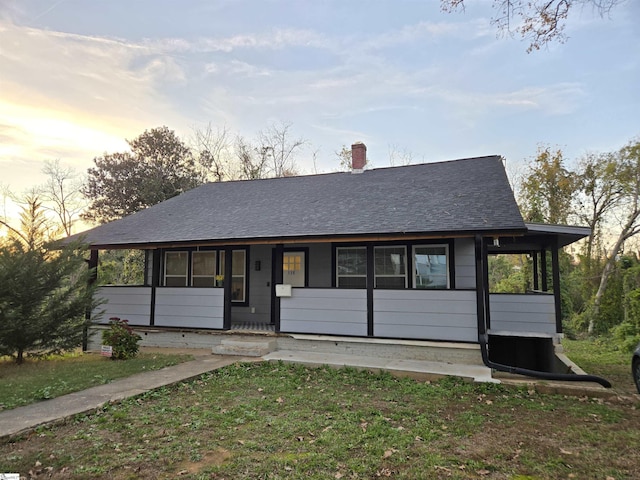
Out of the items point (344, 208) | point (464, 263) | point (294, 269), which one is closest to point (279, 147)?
point (294, 269)

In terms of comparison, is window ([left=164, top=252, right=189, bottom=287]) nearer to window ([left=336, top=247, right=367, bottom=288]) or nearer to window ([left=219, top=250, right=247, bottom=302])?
window ([left=219, top=250, right=247, bottom=302])

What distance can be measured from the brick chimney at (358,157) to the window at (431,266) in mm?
4558

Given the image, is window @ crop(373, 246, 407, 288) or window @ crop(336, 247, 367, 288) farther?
window @ crop(336, 247, 367, 288)

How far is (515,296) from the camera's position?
8477 mm

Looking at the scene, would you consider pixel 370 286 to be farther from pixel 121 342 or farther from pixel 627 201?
pixel 627 201

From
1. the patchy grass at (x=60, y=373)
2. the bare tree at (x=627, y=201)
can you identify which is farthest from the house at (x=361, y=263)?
the bare tree at (x=627, y=201)

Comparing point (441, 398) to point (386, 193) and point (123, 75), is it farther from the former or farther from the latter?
point (123, 75)

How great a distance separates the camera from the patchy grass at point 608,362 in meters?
6.50

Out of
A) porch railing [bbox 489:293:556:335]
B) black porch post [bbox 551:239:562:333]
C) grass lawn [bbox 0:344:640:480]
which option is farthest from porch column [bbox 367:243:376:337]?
black porch post [bbox 551:239:562:333]

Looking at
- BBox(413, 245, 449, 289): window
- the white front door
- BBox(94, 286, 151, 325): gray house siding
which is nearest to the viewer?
BBox(413, 245, 449, 289): window

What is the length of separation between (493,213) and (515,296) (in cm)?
218

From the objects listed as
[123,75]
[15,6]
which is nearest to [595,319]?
[123,75]

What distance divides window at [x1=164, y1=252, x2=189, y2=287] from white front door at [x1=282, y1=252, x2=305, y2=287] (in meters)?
3.25

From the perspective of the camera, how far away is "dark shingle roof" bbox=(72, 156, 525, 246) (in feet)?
25.8
